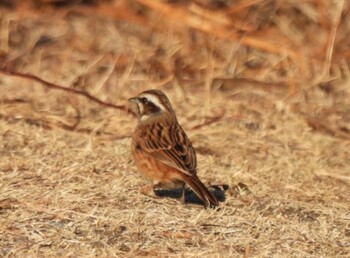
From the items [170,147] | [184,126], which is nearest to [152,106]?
[170,147]

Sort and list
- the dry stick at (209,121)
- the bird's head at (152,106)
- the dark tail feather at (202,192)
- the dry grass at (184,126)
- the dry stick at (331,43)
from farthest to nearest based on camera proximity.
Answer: the dry stick at (331,43)
the dry stick at (209,121)
the bird's head at (152,106)
the dark tail feather at (202,192)
the dry grass at (184,126)

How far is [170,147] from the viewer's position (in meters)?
7.72

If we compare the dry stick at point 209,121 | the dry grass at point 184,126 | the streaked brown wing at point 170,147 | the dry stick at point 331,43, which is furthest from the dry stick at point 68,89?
the dry stick at point 331,43

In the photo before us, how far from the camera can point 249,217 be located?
7.29 metres

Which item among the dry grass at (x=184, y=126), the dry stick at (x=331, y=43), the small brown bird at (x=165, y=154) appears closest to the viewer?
the dry grass at (x=184, y=126)

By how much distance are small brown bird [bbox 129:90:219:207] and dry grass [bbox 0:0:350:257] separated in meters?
0.17

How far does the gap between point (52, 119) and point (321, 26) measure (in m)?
3.87

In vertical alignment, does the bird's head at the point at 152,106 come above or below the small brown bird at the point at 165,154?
above

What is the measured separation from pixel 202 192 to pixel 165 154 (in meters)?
0.52

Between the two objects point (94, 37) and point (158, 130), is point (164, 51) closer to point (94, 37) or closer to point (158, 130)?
point (94, 37)

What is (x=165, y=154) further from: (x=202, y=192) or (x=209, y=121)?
(x=209, y=121)

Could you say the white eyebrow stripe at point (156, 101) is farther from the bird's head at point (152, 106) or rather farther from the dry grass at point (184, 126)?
the dry grass at point (184, 126)

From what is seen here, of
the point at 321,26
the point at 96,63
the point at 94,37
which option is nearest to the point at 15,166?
the point at 96,63

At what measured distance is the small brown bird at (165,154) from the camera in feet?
24.3
